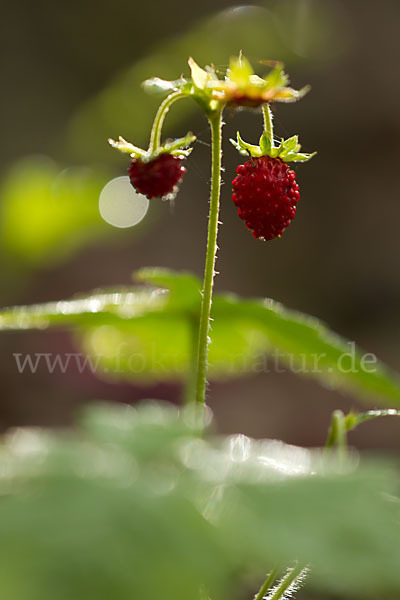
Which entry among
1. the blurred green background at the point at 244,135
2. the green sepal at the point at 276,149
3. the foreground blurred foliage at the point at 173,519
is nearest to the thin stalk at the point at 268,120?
the green sepal at the point at 276,149

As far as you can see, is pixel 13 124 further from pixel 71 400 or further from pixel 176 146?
pixel 176 146

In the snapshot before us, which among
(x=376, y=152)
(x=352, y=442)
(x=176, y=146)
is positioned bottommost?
(x=352, y=442)

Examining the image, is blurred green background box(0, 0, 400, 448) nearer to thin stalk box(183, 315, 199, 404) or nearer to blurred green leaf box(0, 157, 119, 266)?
blurred green leaf box(0, 157, 119, 266)

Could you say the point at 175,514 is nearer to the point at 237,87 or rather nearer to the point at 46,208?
the point at 237,87

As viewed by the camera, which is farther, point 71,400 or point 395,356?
point 395,356

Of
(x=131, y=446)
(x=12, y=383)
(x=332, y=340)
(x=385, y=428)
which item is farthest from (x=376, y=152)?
(x=131, y=446)

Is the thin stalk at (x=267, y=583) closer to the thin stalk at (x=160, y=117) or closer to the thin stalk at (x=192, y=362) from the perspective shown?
the thin stalk at (x=192, y=362)
